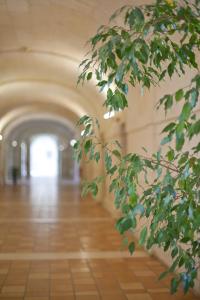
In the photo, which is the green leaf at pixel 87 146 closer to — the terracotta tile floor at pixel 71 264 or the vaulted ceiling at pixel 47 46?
the terracotta tile floor at pixel 71 264

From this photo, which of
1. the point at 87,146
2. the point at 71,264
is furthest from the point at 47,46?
the point at 87,146

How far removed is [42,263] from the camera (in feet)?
20.0

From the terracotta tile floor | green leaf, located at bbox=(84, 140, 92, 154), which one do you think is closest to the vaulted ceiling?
the terracotta tile floor

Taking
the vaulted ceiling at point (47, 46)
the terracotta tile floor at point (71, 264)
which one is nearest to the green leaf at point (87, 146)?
the terracotta tile floor at point (71, 264)

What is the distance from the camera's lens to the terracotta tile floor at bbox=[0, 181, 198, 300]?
4816 mm

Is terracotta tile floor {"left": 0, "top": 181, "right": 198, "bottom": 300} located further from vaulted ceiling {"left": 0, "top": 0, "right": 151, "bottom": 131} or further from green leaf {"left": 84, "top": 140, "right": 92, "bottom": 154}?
vaulted ceiling {"left": 0, "top": 0, "right": 151, "bottom": 131}

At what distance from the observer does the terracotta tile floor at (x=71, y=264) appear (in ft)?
15.8

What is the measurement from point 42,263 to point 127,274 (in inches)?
46.6

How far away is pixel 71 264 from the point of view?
604 cm

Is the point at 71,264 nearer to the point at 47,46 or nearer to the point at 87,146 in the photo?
the point at 87,146

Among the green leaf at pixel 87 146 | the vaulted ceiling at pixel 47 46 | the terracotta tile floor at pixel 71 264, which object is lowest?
the terracotta tile floor at pixel 71 264

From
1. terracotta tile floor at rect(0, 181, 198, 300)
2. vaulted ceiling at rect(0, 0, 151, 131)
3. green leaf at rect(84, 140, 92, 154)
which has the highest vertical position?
vaulted ceiling at rect(0, 0, 151, 131)

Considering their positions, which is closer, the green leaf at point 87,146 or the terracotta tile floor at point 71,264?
the green leaf at point 87,146

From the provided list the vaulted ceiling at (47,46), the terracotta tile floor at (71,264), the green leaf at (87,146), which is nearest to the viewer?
the green leaf at (87,146)
